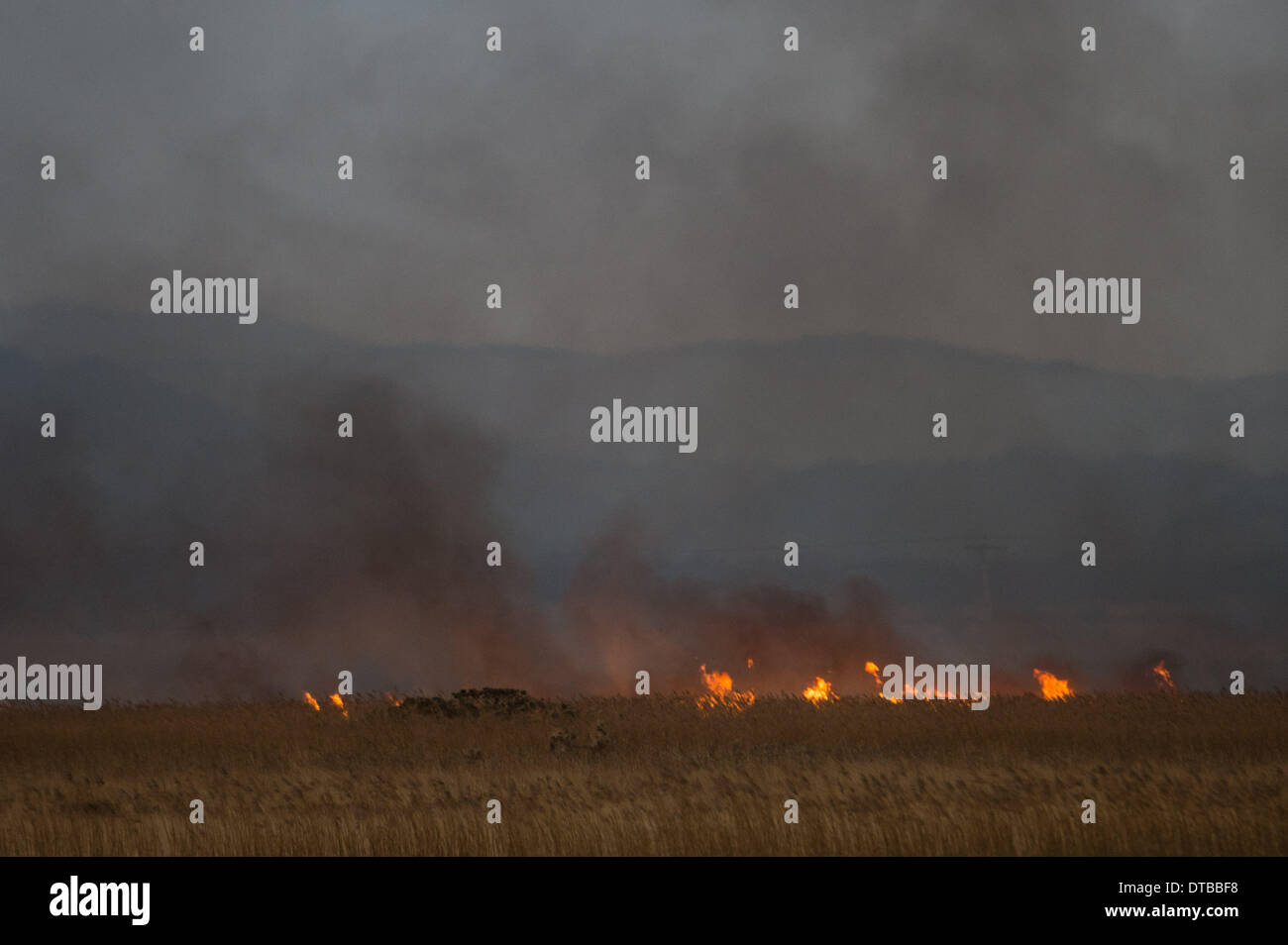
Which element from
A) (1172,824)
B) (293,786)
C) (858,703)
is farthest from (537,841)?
(858,703)

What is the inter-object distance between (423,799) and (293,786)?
210 centimetres

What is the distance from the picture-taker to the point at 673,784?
16297 millimetres

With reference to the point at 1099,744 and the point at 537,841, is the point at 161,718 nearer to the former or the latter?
the point at 537,841

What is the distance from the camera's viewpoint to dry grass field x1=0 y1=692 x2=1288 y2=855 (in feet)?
45.5

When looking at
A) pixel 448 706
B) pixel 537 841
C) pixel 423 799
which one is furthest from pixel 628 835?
pixel 448 706

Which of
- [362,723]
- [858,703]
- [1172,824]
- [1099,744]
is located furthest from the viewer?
[858,703]

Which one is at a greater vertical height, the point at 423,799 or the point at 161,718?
the point at 161,718

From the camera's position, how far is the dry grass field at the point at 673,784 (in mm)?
13859

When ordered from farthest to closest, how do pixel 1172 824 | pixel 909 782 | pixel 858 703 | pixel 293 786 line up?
pixel 858 703, pixel 293 786, pixel 909 782, pixel 1172 824

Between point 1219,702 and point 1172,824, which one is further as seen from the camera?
point 1219,702

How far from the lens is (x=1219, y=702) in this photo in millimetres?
25344

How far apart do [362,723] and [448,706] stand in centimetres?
205

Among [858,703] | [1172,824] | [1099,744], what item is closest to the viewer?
[1172,824]

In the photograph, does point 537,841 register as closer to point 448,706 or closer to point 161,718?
point 448,706
